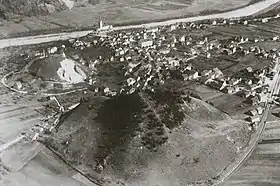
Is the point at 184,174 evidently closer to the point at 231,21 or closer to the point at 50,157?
the point at 50,157

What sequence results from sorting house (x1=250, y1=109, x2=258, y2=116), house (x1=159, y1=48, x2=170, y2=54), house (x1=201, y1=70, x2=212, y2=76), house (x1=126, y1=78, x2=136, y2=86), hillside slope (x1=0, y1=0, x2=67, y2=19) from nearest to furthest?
house (x1=250, y1=109, x2=258, y2=116) → house (x1=126, y1=78, x2=136, y2=86) → house (x1=201, y1=70, x2=212, y2=76) → house (x1=159, y1=48, x2=170, y2=54) → hillside slope (x1=0, y1=0, x2=67, y2=19)

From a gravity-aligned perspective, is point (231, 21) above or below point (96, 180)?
above

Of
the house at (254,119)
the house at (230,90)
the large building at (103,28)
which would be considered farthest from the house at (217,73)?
the large building at (103,28)

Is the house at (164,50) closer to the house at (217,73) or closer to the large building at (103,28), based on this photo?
the house at (217,73)

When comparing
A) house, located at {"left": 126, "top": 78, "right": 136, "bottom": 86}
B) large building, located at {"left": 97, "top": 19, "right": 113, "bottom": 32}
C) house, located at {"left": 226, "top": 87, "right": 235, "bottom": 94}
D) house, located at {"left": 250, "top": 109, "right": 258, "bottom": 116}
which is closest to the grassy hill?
house, located at {"left": 250, "top": 109, "right": 258, "bottom": 116}

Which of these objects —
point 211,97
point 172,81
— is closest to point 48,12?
point 172,81

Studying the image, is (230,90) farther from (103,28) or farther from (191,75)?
(103,28)

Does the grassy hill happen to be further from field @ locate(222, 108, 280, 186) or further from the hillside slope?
the hillside slope
